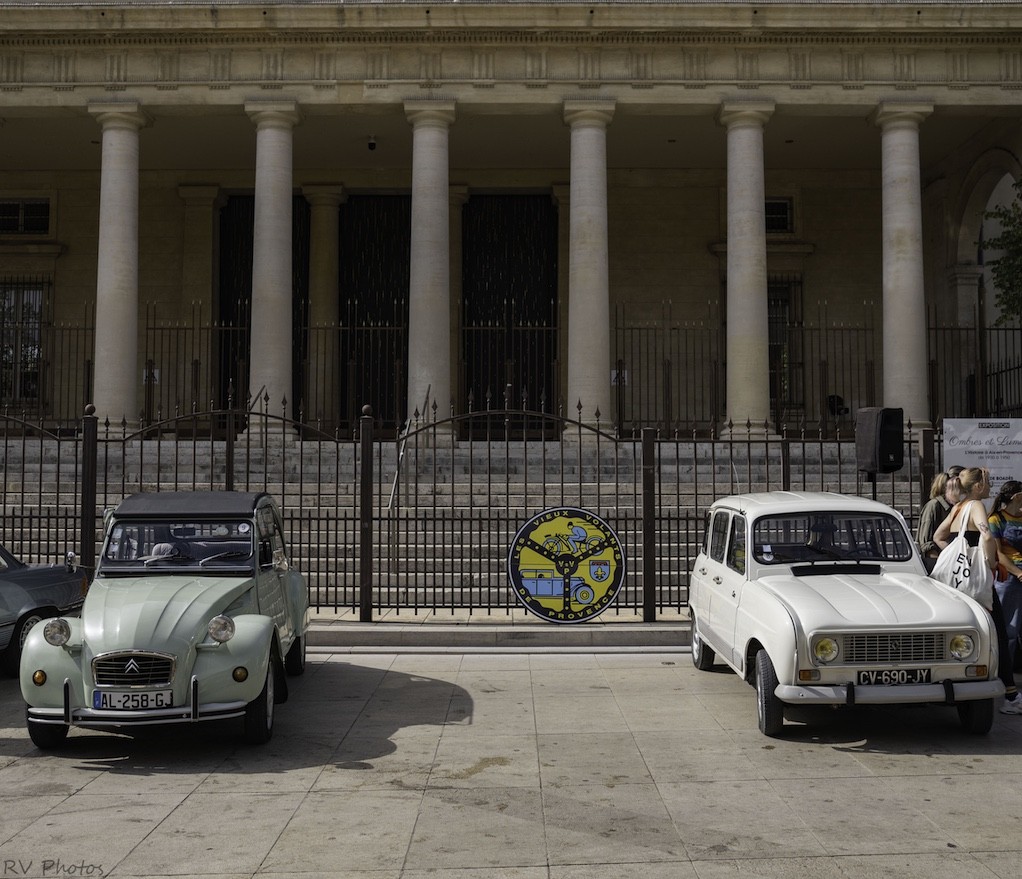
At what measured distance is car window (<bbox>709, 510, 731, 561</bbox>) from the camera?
9102 millimetres

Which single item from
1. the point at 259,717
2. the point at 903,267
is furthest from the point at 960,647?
the point at 903,267

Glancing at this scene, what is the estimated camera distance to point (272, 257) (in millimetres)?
20625

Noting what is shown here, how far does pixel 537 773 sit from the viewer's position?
661 cm

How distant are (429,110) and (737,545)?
47.2 feet

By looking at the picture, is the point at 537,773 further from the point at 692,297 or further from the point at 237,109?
the point at 692,297

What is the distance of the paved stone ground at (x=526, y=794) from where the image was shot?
5102mm

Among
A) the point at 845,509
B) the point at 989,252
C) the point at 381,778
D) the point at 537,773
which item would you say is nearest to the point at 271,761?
the point at 381,778

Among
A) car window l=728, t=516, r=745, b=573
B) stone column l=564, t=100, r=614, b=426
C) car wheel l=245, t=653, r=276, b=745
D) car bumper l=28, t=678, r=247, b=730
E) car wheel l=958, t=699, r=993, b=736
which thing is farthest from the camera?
stone column l=564, t=100, r=614, b=426

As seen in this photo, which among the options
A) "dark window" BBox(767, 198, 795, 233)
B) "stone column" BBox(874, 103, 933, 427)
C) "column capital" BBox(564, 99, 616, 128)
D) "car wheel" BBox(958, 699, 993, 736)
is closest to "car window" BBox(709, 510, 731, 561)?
"car wheel" BBox(958, 699, 993, 736)

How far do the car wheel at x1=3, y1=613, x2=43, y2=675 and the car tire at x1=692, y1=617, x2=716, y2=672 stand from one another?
597cm

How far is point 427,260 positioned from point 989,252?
1561 centimetres

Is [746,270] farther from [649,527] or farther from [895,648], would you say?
[895,648]

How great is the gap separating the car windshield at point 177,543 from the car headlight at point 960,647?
16.5 feet

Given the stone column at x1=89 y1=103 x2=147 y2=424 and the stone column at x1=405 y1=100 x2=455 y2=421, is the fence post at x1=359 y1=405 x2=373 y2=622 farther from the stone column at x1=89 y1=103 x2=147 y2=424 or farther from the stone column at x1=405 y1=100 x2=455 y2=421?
the stone column at x1=89 y1=103 x2=147 y2=424
